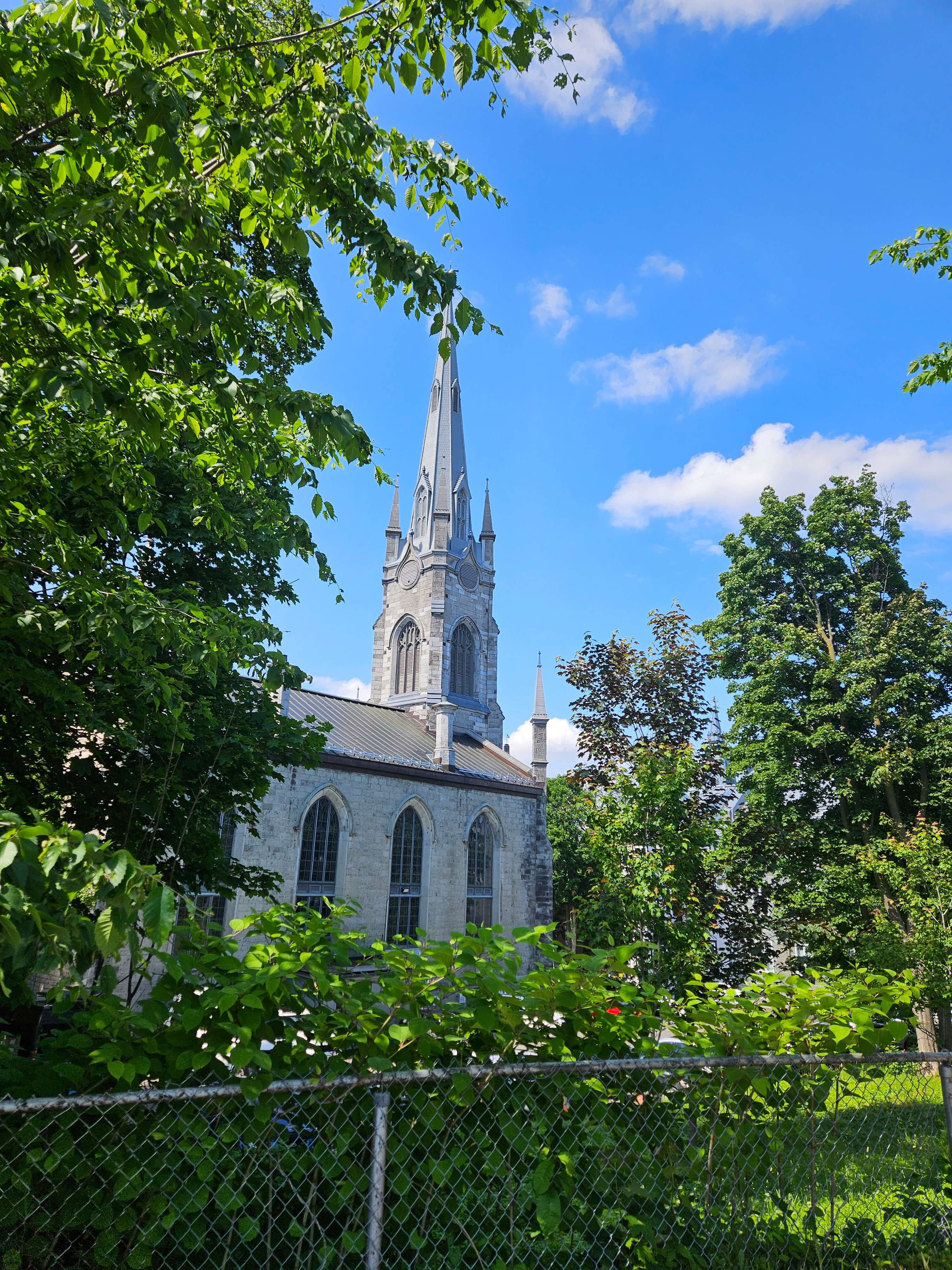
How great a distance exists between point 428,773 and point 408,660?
11.4 m

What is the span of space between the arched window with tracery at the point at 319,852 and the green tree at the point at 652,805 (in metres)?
9.57

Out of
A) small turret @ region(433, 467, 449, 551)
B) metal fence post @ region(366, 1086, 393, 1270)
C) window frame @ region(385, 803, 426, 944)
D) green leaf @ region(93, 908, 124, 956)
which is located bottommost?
metal fence post @ region(366, 1086, 393, 1270)

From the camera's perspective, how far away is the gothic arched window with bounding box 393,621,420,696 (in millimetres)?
36000

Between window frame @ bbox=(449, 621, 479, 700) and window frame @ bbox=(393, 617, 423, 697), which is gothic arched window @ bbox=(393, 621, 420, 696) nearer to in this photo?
window frame @ bbox=(393, 617, 423, 697)

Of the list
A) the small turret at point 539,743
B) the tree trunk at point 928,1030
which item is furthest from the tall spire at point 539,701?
the tree trunk at point 928,1030

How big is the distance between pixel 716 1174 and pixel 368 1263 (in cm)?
166

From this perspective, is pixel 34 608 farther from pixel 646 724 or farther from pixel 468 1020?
pixel 646 724

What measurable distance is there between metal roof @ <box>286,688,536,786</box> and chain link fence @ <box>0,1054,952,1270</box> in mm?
19944

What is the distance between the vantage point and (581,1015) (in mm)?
3266

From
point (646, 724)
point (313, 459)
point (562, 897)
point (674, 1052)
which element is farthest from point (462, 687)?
point (674, 1052)

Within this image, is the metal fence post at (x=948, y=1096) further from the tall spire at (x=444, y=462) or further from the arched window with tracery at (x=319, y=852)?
the tall spire at (x=444, y=462)

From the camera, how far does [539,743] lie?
3266cm

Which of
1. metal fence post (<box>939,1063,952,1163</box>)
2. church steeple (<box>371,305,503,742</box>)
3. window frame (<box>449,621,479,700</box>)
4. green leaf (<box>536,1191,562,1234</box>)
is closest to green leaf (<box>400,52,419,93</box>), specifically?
green leaf (<box>536,1191,562,1234</box>)

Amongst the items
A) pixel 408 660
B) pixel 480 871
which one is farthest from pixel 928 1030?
pixel 408 660
